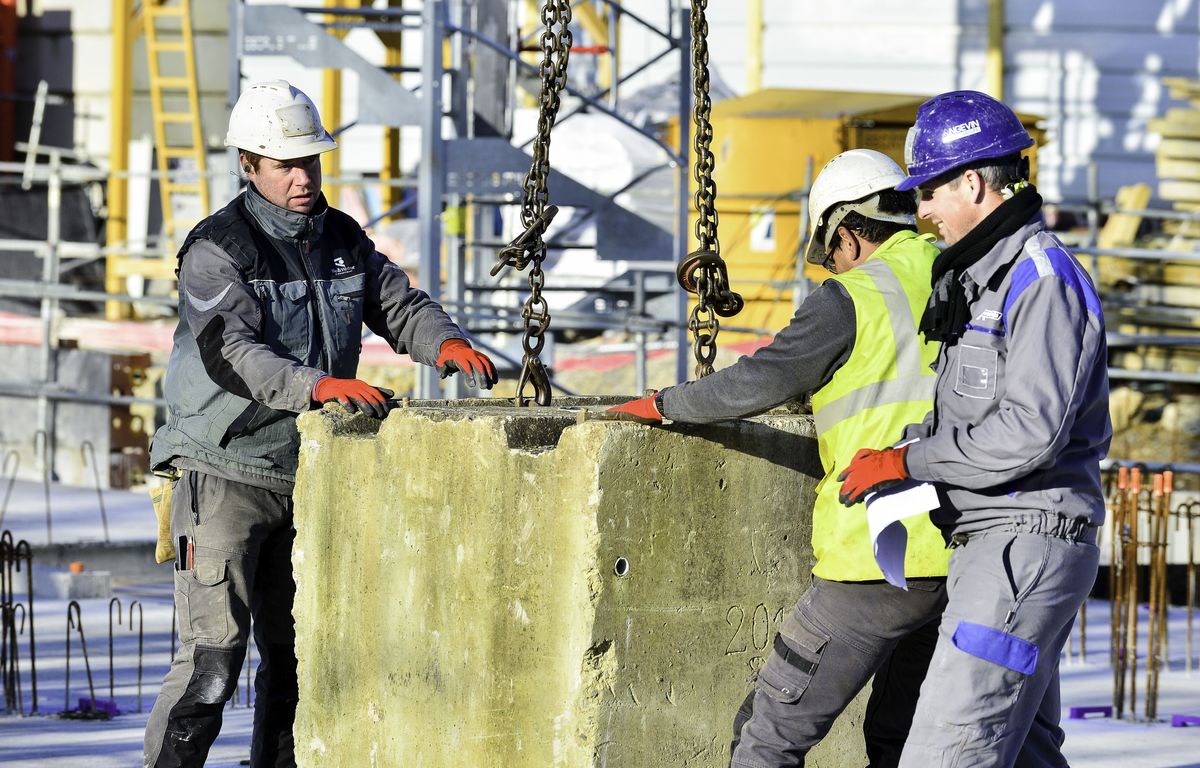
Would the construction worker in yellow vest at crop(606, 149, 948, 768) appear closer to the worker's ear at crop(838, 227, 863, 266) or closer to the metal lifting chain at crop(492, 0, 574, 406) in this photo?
the worker's ear at crop(838, 227, 863, 266)

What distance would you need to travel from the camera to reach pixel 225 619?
15.6 feet

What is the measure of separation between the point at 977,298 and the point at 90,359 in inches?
457

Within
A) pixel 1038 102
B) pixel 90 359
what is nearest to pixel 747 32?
pixel 1038 102

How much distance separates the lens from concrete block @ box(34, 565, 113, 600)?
9.11 metres

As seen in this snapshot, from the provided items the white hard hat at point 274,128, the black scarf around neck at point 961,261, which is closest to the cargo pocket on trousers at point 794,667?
the black scarf around neck at point 961,261

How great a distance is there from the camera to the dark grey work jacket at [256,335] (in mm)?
4766

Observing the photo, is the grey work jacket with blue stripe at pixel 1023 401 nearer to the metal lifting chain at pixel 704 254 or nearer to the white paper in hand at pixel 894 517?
the white paper in hand at pixel 894 517

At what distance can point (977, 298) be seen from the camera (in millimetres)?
3838

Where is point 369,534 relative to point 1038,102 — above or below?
below

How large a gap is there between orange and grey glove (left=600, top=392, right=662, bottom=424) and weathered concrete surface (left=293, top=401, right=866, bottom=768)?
1.3 inches

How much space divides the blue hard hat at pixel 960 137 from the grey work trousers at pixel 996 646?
845 millimetres

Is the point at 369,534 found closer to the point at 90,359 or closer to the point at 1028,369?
the point at 1028,369

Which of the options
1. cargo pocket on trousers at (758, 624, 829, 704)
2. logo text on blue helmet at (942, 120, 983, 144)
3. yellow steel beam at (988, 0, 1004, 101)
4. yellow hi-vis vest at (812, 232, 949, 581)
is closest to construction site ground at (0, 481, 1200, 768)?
cargo pocket on trousers at (758, 624, 829, 704)

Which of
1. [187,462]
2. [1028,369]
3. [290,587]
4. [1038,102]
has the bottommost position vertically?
[290,587]
